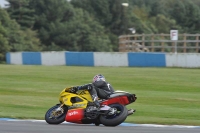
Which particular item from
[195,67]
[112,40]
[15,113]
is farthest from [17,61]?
[112,40]

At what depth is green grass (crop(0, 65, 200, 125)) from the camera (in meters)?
14.8

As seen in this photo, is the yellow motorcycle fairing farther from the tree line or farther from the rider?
the tree line

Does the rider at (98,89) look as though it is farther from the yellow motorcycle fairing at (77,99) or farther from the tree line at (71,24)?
the tree line at (71,24)

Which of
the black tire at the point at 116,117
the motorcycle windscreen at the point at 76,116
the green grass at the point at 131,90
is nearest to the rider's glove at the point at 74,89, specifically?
the motorcycle windscreen at the point at 76,116

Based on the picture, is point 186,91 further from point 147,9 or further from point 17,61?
point 147,9

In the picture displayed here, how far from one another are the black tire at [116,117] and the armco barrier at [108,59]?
53.7ft

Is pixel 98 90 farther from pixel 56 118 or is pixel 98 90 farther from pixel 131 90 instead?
pixel 131 90

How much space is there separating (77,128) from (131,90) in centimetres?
831

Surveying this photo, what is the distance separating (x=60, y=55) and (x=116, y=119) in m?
21.9

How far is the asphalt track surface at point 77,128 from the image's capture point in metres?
11.3

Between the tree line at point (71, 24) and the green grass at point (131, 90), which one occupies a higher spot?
the tree line at point (71, 24)

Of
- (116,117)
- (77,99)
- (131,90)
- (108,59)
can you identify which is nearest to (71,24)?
(108,59)

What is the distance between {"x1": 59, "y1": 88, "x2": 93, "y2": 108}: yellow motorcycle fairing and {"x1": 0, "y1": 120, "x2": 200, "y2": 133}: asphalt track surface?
0.44 meters

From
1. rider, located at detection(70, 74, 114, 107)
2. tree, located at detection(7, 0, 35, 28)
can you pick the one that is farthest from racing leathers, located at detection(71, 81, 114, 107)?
tree, located at detection(7, 0, 35, 28)
